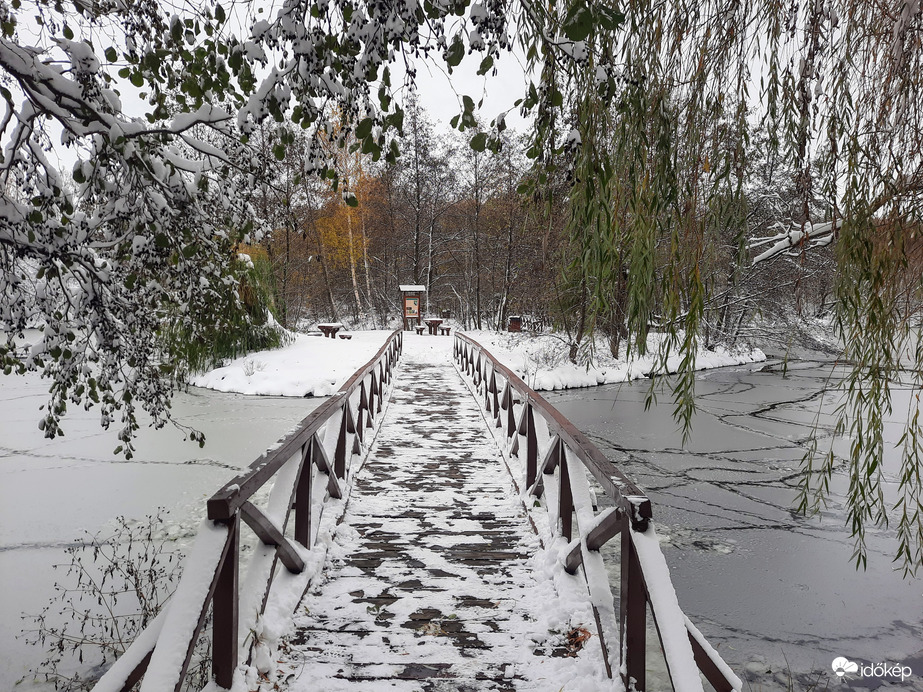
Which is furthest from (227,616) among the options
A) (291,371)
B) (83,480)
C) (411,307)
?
(411,307)

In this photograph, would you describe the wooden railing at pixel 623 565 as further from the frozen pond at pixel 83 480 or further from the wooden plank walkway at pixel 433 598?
the frozen pond at pixel 83 480

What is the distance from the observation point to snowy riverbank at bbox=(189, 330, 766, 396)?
13.9m

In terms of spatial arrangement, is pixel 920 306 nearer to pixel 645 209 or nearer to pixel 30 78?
pixel 645 209

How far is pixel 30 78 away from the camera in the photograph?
2.33m

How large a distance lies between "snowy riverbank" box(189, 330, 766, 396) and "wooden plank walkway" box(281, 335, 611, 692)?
8080mm

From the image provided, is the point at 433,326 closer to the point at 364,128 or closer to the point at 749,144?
the point at 749,144

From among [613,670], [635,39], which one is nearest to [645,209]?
[635,39]

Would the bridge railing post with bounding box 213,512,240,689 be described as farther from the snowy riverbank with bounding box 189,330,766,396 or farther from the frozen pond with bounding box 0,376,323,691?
the snowy riverbank with bounding box 189,330,766,396

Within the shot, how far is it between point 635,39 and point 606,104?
14.7 inches

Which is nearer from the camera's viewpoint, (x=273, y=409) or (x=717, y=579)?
(x=717, y=579)

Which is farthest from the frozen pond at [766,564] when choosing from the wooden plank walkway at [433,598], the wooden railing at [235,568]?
the wooden railing at [235,568]

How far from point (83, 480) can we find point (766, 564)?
809 cm

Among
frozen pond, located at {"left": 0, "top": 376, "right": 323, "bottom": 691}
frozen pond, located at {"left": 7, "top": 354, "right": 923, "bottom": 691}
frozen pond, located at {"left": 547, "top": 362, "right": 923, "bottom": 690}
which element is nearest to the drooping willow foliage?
frozen pond, located at {"left": 547, "top": 362, "right": 923, "bottom": 690}

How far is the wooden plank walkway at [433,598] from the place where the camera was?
2.60 metres
